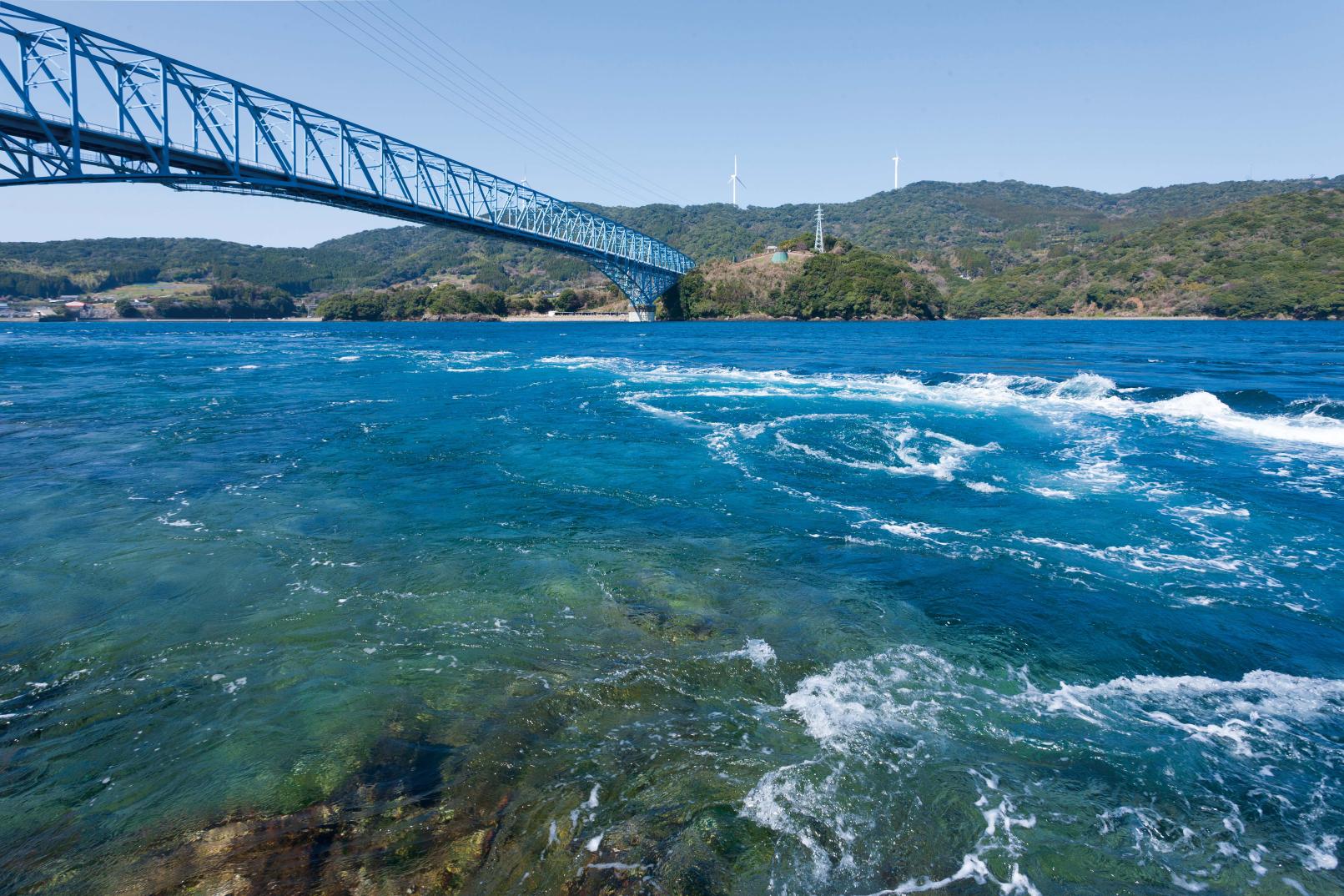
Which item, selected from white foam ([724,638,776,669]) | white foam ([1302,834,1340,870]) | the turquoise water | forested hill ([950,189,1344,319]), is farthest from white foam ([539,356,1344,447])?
forested hill ([950,189,1344,319])

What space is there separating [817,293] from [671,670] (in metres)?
102

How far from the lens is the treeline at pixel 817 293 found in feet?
327

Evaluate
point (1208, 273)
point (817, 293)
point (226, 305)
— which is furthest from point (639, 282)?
point (1208, 273)

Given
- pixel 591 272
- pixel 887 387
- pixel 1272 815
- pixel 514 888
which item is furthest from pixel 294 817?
pixel 591 272

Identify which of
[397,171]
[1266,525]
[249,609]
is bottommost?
[1266,525]

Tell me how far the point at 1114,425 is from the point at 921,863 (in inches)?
723

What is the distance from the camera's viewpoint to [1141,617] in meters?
7.10

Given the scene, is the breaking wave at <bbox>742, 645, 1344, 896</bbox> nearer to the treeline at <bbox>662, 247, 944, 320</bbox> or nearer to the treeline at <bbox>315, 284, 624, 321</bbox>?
the treeline at <bbox>662, 247, 944, 320</bbox>

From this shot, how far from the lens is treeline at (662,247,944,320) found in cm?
9975

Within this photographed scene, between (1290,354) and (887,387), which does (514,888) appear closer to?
(887,387)

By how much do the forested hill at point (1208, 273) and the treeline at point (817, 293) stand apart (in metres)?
23.6

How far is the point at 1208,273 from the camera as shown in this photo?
307 ft

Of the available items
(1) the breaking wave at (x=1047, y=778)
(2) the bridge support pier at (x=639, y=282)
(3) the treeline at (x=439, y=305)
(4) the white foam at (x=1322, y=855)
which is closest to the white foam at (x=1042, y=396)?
(1) the breaking wave at (x=1047, y=778)

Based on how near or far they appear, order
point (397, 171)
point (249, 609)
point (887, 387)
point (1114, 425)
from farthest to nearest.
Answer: point (397, 171), point (887, 387), point (1114, 425), point (249, 609)
